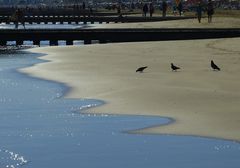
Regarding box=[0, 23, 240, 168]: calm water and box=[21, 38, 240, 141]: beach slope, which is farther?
box=[21, 38, 240, 141]: beach slope

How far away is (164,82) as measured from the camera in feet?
69.5

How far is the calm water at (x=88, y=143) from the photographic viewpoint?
11398 mm

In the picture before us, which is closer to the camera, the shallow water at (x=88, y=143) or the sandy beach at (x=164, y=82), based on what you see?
the shallow water at (x=88, y=143)

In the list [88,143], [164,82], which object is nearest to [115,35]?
[164,82]

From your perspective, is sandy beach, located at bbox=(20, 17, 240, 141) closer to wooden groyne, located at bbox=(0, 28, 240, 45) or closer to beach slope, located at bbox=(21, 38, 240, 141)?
beach slope, located at bbox=(21, 38, 240, 141)

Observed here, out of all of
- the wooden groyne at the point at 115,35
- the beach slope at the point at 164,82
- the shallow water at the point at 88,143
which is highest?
the shallow water at the point at 88,143

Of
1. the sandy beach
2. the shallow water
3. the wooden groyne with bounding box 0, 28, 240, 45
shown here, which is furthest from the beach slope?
the wooden groyne with bounding box 0, 28, 240, 45

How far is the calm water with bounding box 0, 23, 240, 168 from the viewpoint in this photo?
11.4 m

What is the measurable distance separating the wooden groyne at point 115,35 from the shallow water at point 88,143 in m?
25.4

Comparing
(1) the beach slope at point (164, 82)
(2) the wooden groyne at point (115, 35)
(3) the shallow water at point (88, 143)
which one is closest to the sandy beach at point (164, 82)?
(1) the beach slope at point (164, 82)

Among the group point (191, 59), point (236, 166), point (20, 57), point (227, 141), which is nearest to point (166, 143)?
point (227, 141)

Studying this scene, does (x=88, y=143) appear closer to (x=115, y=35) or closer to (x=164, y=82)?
(x=164, y=82)

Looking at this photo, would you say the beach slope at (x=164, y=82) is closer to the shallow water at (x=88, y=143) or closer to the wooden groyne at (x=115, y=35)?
the shallow water at (x=88, y=143)

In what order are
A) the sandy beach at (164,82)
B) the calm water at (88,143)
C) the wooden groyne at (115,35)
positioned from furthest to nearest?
the wooden groyne at (115,35)
the sandy beach at (164,82)
the calm water at (88,143)
